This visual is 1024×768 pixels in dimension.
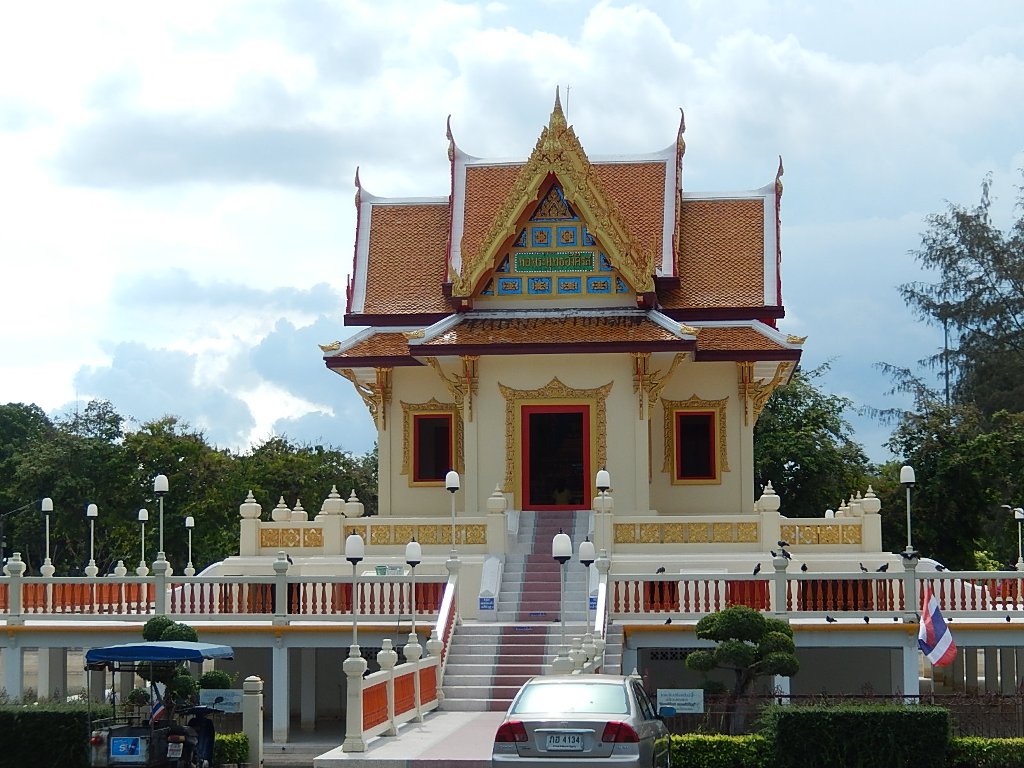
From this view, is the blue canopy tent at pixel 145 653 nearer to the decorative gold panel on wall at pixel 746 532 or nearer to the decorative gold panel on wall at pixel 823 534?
the decorative gold panel on wall at pixel 746 532

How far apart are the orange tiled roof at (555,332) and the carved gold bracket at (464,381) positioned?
476 millimetres

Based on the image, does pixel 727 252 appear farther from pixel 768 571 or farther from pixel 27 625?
pixel 27 625

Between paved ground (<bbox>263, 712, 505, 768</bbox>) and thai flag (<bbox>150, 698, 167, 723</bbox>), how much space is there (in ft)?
5.92

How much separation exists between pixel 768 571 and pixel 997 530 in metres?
21.6

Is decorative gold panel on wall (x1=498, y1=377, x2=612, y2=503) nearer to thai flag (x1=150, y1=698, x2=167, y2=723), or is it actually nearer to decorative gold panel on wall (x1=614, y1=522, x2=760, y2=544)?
decorative gold panel on wall (x1=614, y1=522, x2=760, y2=544)

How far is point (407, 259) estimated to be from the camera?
35281 mm

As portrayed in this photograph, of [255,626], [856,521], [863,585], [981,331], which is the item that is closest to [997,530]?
[981,331]

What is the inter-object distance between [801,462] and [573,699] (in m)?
A: 35.9

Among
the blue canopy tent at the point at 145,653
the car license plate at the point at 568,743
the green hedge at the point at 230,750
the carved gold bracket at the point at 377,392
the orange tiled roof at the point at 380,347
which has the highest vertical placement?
the orange tiled roof at the point at 380,347

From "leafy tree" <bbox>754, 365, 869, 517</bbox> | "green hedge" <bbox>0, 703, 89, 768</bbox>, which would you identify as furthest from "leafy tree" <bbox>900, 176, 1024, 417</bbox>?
"green hedge" <bbox>0, 703, 89, 768</bbox>

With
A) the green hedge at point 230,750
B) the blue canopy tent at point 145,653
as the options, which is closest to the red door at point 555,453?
the green hedge at point 230,750

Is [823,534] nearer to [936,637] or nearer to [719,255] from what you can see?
[936,637]

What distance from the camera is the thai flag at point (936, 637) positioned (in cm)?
2205

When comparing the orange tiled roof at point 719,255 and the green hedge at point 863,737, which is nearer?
the green hedge at point 863,737
